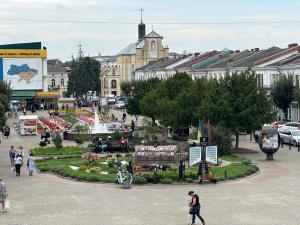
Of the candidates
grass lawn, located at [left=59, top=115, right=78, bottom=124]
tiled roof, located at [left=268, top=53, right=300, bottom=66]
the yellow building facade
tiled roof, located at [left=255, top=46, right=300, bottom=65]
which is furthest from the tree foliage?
tiled roof, located at [left=268, top=53, right=300, bottom=66]

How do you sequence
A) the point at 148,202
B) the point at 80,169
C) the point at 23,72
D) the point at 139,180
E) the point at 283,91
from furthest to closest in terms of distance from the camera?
the point at 23,72
the point at 283,91
the point at 80,169
the point at 139,180
the point at 148,202

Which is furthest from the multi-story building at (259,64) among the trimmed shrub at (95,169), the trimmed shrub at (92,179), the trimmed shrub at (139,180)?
the trimmed shrub at (139,180)

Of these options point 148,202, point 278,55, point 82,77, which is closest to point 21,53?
point 82,77

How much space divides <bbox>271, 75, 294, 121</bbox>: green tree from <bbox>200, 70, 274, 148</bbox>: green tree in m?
20.0

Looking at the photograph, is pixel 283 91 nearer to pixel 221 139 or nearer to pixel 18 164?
pixel 221 139

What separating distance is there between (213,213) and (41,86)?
7897cm

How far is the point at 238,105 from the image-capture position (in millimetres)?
44688

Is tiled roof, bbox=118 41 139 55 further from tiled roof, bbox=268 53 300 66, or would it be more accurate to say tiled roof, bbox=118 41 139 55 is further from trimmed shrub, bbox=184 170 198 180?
trimmed shrub, bbox=184 170 198 180

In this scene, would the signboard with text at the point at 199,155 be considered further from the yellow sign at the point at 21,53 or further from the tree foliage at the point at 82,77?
the tree foliage at the point at 82,77

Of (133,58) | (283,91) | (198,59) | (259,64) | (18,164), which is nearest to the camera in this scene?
(18,164)

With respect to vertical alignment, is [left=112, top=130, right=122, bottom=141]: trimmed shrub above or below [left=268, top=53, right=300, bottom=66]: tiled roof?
below

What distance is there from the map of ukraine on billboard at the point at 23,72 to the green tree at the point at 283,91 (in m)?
44.6

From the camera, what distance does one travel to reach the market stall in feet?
196

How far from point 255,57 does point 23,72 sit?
37.2 metres
